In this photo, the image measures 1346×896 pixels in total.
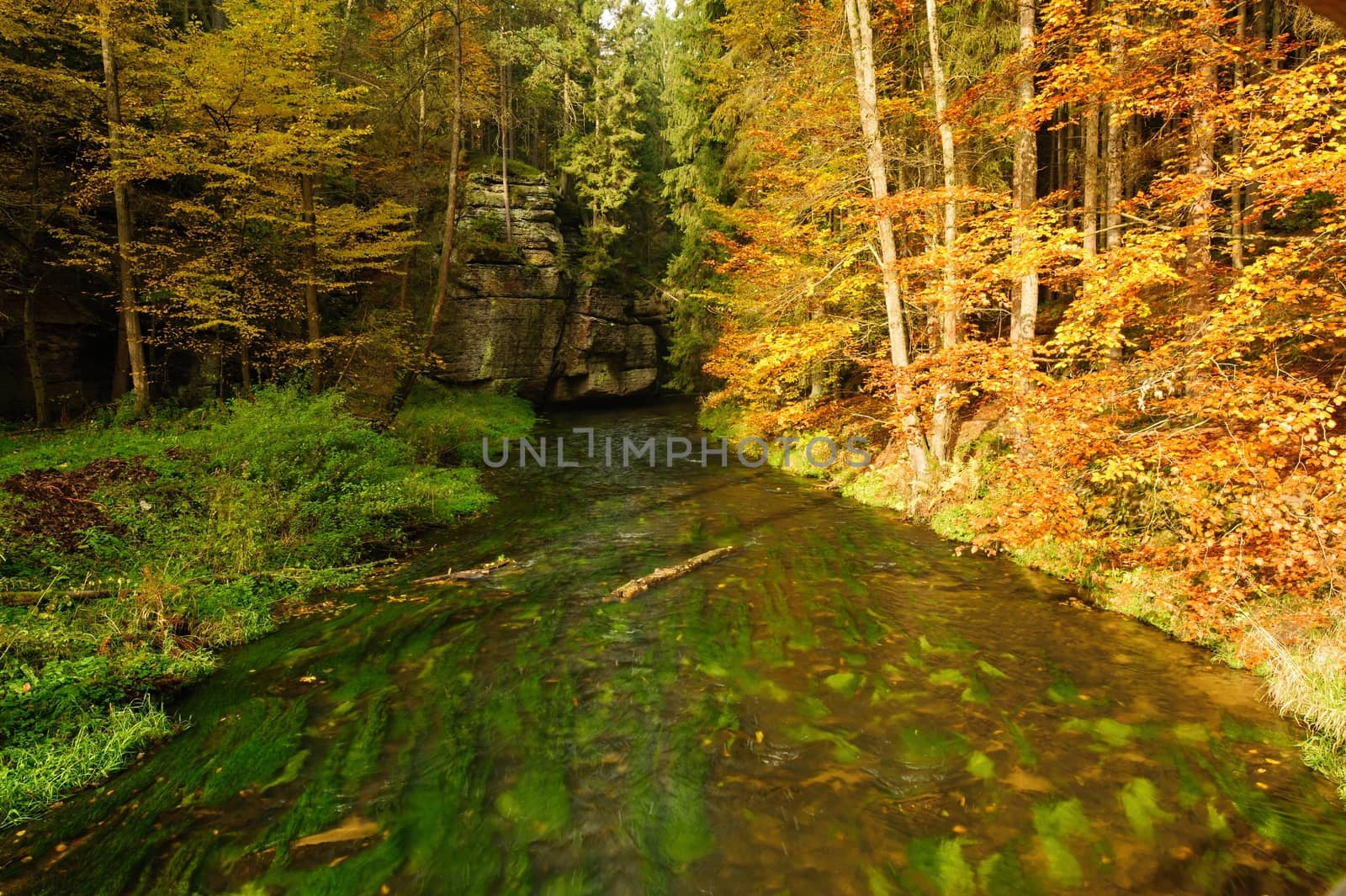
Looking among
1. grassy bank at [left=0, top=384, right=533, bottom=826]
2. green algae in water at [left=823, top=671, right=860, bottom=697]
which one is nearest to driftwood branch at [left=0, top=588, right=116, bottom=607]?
grassy bank at [left=0, top=384, right=533, bottom=826]

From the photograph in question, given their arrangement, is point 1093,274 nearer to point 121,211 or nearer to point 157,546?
point 157,546

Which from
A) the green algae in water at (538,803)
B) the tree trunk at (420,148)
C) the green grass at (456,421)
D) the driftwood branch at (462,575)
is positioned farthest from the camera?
the tree trunk at (420,148)

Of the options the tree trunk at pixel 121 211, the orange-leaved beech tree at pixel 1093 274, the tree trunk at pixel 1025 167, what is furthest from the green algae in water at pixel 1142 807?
the tree trunk at pixel 121 211

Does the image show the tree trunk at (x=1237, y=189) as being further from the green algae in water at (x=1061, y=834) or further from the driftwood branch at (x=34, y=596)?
the driftwood branch at (x=34, y=596)

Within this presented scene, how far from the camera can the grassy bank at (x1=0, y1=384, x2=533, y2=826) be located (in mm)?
5121

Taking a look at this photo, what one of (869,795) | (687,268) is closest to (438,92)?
(687,268)

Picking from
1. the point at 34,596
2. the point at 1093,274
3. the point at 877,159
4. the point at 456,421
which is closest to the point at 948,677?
the point at 1093,274

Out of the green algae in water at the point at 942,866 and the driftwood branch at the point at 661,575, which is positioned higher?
the driftwood branch at the point at 661,575

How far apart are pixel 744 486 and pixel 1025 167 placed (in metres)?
8.44

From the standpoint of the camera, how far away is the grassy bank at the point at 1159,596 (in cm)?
516

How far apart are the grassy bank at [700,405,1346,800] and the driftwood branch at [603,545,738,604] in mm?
3874

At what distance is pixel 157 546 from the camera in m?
7.95

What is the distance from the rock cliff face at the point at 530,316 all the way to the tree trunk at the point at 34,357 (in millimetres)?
12271

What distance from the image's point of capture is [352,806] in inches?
181
